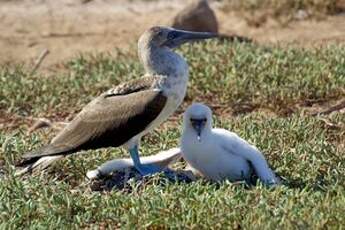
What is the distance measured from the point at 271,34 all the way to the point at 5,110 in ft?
13.3

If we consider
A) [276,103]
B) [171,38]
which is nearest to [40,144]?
[171,38]

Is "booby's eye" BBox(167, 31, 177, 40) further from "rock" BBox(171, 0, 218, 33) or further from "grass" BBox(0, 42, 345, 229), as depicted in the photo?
"rock" BBox(171, 0, 218, 33)

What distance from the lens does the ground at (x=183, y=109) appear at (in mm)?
6418

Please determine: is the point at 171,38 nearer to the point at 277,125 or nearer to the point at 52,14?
the point at 277,125

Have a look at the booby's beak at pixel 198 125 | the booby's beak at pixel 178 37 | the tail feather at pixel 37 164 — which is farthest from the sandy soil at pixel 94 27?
the booby's beak at pixel 198 125

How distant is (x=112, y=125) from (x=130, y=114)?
0.13 metres

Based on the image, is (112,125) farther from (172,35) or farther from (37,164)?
(172,35)

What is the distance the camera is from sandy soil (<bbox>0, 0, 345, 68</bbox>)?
12352 mm

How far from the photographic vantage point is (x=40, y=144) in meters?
A: 8.29

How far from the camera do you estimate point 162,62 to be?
7.41 m

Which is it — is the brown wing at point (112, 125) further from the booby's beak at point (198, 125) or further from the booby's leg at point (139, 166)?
the booby's beak at point (198, 125)

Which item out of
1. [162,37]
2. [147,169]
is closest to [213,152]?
[147,169]

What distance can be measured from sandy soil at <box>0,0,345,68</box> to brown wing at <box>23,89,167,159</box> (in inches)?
176

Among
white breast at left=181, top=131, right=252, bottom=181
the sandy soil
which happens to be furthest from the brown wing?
the sandy soil
